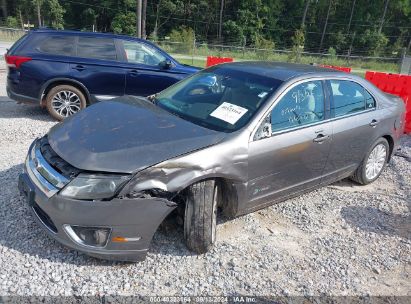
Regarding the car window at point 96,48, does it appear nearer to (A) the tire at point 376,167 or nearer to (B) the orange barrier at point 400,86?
(A) the tire at point 376,167

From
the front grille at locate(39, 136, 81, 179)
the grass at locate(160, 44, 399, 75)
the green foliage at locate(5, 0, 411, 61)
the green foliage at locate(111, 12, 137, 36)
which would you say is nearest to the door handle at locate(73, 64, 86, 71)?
the front grille at locate(39, 136, 81, 179)

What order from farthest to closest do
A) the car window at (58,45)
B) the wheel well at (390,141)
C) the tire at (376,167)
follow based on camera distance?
1. the car window at (58,45)
2. the wheel well at (390,141)
3. the tire at (376,167)

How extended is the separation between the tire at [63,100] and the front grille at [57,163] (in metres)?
3.90

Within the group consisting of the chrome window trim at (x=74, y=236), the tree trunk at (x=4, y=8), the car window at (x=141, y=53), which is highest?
the car window at (x=141, y=53)

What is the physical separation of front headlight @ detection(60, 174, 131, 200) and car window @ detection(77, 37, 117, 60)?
4.97 meters

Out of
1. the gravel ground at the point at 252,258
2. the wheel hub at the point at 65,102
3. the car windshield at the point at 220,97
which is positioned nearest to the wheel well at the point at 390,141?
the gravel ground at the point at 252,258

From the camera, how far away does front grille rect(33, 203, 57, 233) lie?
2.90 meters

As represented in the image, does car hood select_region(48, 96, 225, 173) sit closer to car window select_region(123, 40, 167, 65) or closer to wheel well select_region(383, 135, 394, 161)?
wheel well select_region(383, 135, 394, 161)

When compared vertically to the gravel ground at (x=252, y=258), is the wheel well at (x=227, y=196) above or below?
above

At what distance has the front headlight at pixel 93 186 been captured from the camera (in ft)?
8.99

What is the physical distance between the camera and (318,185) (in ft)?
14.0

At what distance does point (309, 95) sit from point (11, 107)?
654 cm

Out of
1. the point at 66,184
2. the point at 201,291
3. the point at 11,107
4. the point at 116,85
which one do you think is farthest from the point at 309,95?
the point at 11,107

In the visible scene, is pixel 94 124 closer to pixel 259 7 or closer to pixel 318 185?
pixel 318 185
